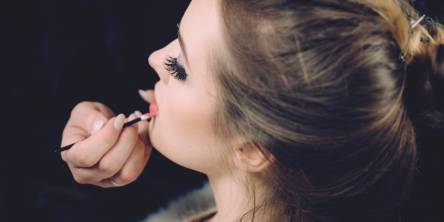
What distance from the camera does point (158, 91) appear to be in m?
0.89

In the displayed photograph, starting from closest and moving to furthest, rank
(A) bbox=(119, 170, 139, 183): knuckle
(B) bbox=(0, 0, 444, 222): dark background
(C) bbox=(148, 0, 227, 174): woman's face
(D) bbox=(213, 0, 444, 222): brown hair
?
(D) bbox=(213, 0, 444, 222): brown hair
(C) bbox=(148, 0, 227, 174): woman's face
(A) bbox=(119, 170, 139, 183): knuckle
(B) bbox=(0, 0, 444, 222): dark background

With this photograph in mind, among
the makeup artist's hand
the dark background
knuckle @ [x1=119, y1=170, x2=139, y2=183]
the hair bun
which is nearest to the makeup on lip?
the makeup artist's hand

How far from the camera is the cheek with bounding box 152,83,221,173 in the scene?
79 cm

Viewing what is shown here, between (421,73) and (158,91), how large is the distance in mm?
504

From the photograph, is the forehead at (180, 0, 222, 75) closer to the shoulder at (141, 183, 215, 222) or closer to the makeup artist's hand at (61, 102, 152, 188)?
the makeup artist's hand at (61, 102, 152, 188)

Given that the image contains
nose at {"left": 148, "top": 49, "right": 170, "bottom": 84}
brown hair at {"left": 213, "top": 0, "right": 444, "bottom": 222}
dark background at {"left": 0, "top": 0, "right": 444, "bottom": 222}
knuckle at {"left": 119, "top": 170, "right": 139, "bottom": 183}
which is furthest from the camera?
dark background at {"left": 0, "top": 0, "right": 444, "bottom": 222}

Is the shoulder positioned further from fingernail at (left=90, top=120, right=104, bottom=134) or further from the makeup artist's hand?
fingernail at (left=90, top=120, right=104, bottom=134)

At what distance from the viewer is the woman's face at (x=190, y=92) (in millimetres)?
755

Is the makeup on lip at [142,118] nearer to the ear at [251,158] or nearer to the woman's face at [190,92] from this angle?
the woman's face at [190,92]

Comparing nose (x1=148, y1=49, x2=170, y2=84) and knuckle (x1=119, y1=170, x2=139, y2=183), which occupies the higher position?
nose (x1=148, y1=49, x2=170, y2=84)

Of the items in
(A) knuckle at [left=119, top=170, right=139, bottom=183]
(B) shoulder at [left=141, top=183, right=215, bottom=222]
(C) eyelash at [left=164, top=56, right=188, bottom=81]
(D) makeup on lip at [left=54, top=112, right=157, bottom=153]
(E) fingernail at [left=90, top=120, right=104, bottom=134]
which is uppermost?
(C) eyelash at [left=164, top=56, right=188, bottom=81]

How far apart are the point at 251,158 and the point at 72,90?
0.66 meters

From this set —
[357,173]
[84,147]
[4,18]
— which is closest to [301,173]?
[357,173]

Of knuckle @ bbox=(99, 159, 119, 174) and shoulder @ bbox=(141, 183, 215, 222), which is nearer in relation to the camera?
knuckle @ bbox=(99, 159, 119, 174)
